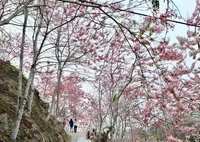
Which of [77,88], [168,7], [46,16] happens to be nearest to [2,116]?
[46,16]

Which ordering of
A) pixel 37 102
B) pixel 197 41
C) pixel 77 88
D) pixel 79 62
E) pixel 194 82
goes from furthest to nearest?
pixel 77 88
pixel 37 102
pixel 79 62
pixel 194 82
pixel 197 41

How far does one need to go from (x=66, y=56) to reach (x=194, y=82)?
20.1 ft

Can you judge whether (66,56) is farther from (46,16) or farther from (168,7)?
(168,7)

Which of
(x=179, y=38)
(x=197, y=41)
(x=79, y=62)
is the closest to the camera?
(x=197, y=41)

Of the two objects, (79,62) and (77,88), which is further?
(77,88)

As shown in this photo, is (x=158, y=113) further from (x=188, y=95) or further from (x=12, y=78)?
(x=12, y=78)

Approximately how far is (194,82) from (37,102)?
9096 mm

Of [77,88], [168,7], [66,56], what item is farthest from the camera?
[77,88]

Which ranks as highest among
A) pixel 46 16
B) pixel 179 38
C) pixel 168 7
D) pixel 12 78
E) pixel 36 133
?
pixel 46 16

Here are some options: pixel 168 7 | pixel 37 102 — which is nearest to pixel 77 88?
pixel 37 102

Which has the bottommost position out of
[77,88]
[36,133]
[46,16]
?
[36,133]

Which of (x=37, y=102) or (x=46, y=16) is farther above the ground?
(x=46, y=16)

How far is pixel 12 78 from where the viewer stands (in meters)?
14.3

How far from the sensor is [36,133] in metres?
11.8
